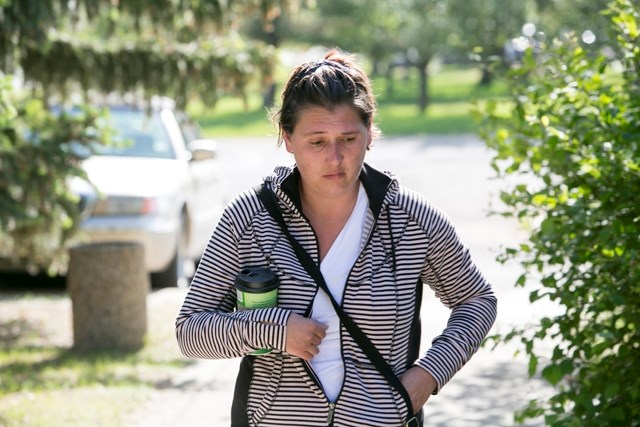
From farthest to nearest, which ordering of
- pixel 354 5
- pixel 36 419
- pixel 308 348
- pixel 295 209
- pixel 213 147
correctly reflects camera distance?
1. pixel 354 5
2. pixel 213 147
3. pixel 36 419
4. pixel 295 209
5. pixel 308 348

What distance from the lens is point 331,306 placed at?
2.97 meters

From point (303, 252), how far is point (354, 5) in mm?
45137

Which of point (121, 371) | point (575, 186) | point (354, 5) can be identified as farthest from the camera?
point (354, 5)

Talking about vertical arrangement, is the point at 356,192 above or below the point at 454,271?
above

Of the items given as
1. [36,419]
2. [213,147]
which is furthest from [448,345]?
[213,147]

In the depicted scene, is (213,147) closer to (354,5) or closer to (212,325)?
(212,325)

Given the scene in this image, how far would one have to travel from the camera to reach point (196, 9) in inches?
338

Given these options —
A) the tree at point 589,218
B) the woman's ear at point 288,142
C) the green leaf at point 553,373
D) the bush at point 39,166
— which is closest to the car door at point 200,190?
the bush at point 39,166

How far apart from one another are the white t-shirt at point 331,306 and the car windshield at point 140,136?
9.17m

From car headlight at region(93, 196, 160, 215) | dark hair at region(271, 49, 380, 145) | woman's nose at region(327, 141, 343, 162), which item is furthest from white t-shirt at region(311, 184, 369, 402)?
car headlight at region(93, 196, 160, 215)

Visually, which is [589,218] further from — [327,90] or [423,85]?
[423,85]

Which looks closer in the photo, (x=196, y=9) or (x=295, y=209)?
(x=295, y=209)

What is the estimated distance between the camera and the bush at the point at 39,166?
26.4 feet

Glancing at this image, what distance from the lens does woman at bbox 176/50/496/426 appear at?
294 centimetres
